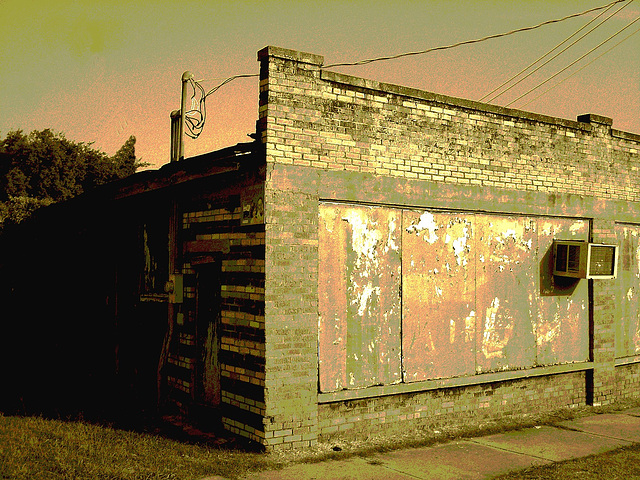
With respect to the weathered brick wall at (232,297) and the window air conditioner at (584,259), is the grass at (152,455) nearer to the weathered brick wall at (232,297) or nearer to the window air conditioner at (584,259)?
the weathered brick wall at (232,297)

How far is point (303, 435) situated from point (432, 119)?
4.28 meters

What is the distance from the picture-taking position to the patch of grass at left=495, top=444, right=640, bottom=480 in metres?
Answer: 6.32

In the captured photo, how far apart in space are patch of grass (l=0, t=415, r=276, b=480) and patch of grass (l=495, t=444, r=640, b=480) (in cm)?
265

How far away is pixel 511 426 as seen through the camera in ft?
27.7

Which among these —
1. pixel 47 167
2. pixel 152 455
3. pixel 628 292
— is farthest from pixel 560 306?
pixel 47 167

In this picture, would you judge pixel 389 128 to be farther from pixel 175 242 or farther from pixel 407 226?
pixel 175 242

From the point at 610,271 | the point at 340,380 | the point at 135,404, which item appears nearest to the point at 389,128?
the point at 340,380

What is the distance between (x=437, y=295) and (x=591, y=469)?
8.85ft

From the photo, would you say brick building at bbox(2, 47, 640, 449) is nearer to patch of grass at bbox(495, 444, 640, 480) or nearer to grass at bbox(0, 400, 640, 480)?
grass at bbox(0, 400, 640, 480)

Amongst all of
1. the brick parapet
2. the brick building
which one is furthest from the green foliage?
the brick parapet

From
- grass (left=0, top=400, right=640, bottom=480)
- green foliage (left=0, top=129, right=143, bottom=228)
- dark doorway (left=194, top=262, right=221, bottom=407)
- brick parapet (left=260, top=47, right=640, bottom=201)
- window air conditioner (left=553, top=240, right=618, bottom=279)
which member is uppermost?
green foliage (left=0, top=129, right=143, bottom=228)

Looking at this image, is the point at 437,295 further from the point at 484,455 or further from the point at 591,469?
the point at 591,469

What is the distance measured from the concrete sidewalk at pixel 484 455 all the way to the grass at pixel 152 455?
0.64 feet

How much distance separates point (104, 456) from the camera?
641 centimetres
